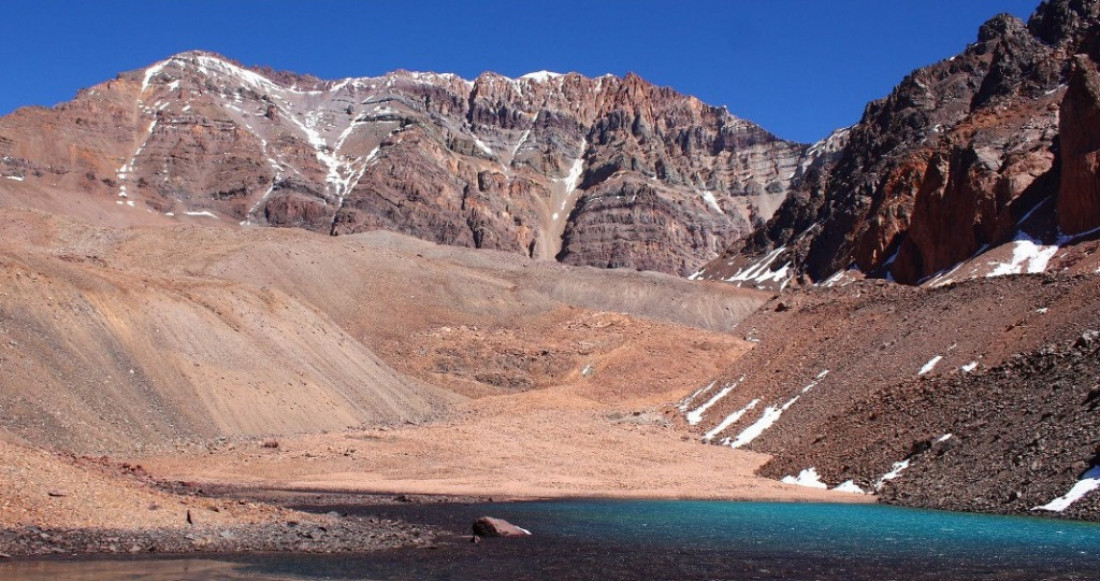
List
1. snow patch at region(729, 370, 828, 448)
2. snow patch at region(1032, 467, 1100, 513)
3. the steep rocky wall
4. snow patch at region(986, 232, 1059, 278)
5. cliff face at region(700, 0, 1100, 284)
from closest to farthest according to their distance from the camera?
snow patch at region(1032, 467, 1100, 513) < the steep rocky wall < snow patch at region(729, 370, 828, 448) < snow patch at region(986, 232, 1059, 278) < cliff face at region(700, 0, 1100, 284)

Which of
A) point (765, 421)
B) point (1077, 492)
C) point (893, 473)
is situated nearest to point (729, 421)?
point (765, 421)

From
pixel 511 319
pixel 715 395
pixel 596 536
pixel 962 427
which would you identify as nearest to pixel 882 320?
pixel 715 395

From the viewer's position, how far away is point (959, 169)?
93.9 meters

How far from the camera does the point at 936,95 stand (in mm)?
145250

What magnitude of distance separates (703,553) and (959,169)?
279 ft

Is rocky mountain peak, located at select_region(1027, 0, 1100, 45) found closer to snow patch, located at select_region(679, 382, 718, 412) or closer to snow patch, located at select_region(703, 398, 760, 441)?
snow patch, located at select_region(679, 382, 718, 412)

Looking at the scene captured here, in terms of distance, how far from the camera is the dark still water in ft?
51.6

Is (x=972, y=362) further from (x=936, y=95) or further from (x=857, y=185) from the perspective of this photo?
(x=936, y=95)

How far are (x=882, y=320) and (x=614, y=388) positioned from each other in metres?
21.1

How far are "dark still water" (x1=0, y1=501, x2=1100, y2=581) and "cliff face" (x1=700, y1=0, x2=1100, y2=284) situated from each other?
2358 inches

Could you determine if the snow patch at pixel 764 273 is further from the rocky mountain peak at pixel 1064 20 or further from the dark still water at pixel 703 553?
Answer: the dark still water at pixel 703 553

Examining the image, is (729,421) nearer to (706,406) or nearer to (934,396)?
(706,406)

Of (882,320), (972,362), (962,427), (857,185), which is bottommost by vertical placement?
(962,427)

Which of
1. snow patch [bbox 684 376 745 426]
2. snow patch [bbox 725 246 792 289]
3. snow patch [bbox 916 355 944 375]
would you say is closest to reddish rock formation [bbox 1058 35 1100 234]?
snow patch [bbox 684 376 745 426]
